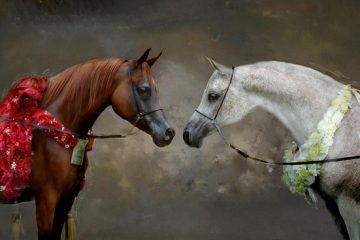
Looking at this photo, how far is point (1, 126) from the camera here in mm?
3236

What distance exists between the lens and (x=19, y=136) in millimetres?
3201

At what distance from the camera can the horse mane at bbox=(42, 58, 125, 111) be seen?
329 cm

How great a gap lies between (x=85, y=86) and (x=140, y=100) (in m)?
0.32

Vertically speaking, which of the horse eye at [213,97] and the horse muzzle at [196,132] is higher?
the horse eye at [213,97]

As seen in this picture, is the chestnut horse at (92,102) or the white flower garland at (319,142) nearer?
the white flower garland at (319,142)

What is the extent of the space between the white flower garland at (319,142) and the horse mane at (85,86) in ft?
3.72

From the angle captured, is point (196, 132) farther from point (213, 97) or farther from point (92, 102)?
point (92, 102)

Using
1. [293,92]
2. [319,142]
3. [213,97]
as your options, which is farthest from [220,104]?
[319,142]

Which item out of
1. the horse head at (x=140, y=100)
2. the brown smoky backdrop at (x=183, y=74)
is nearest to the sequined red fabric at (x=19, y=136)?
the horse head at (x=140, y=100)

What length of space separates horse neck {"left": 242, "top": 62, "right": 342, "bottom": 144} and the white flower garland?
0.04 meters

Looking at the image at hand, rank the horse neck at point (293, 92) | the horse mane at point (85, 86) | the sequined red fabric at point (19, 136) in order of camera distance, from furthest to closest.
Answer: the horse mane at point (85, 86) → the sequined red fabric at point (19, 136) → the horse neck at point (293, 92)

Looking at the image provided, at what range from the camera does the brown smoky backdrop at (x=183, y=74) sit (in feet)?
18.6

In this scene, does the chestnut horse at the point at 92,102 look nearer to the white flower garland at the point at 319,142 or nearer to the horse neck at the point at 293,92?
the horse neck at the point at 293,92

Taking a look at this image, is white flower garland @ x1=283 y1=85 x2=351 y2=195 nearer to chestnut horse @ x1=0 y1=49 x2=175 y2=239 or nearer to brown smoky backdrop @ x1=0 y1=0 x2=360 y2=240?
chestnut horse @ x1=0 y1=49 x2=175 y2=239
